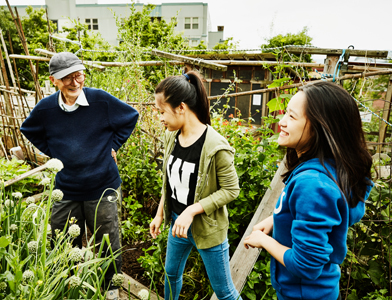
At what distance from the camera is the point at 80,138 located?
1.94 m

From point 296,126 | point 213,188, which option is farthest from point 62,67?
point 296,126

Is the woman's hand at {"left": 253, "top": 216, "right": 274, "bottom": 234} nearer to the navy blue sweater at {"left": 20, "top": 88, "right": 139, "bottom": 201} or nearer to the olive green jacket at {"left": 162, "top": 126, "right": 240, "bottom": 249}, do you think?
the olive green jacket at {"left": 162, "top": 126, "right": 240, "bottom": 249}

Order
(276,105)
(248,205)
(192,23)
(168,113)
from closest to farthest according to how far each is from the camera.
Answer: (168,113) < (276,105) < (248,205) < (192,23)

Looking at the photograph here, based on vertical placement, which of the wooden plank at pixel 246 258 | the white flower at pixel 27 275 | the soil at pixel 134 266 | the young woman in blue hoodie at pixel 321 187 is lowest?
the soil at pixel 134 266

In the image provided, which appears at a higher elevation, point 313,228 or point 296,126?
point 296,126

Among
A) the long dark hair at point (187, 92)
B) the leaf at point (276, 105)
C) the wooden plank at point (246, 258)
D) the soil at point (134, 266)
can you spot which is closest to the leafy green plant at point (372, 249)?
the wooden plank at point (246, 258)

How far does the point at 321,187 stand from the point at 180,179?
94 centimetres

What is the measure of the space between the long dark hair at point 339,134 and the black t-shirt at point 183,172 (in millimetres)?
755

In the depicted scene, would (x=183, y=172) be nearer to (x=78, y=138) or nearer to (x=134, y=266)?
(x=78, y=138)

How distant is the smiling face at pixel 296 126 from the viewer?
3.27ft

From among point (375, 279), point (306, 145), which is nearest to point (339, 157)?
point (306, 145)

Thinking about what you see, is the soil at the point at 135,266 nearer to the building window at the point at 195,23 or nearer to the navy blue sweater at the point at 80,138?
the navy blue sweater at the point at 80,138

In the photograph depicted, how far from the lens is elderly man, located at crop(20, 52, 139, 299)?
1933 millimetres

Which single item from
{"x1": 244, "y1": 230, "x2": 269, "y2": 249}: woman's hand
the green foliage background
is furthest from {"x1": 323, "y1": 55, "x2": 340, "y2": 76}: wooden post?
{"x1": 244, "y1": 230, "x2": 269, "y2": 249}: woman's hand
